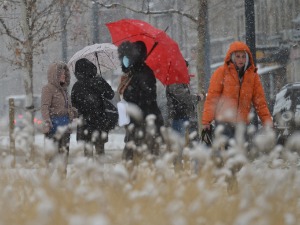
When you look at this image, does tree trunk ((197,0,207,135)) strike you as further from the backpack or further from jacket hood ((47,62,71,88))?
jacket hood ((47,62,71,88))

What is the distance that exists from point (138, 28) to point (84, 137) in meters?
1.41

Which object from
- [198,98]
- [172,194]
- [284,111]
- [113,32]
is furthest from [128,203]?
[284,111]

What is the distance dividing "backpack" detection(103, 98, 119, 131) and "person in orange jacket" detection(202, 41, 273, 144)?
168cm

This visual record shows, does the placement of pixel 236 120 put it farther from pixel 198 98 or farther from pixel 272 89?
pixel 272 89

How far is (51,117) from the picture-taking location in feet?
31.0

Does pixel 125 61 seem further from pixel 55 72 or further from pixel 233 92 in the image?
pixel 55 72

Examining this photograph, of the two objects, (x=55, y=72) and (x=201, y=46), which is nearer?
(x=55, y=72)

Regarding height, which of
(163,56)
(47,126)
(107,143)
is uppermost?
(163,56)

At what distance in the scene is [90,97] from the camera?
9.31 metres

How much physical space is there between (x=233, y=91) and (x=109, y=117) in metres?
1.93

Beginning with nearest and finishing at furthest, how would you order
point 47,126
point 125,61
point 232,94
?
point 125,61
point 232,94
point 47,126

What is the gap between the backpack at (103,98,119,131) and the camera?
9.41 m

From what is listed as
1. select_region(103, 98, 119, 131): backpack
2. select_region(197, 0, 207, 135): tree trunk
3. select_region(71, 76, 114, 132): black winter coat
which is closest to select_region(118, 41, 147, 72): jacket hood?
select_region(71, 76, 114, 132): black winter coat

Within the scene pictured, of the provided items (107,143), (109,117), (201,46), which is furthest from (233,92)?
(107,143)
